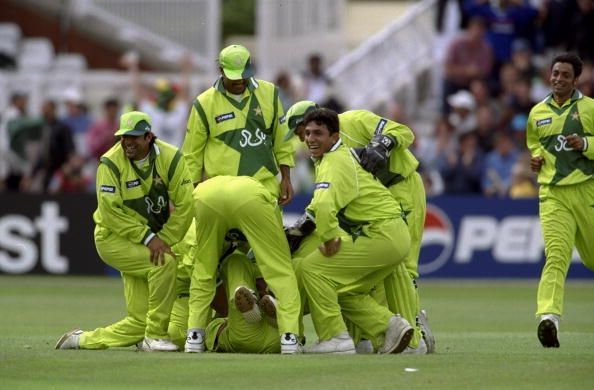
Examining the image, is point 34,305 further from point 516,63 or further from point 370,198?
point 516,63

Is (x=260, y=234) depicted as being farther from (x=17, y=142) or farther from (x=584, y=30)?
(x=584, y=30)

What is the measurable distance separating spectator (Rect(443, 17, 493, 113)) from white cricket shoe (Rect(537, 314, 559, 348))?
12812mm

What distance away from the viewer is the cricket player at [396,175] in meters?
12.5

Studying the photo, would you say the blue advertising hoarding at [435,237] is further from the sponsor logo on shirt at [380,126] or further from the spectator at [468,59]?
the sponsor logo on shirt at [380,126]

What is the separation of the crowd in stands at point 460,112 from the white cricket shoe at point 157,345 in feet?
36.6

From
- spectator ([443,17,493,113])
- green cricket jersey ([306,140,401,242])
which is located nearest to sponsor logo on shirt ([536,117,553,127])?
green cricket jersey ([306,140,401,242])

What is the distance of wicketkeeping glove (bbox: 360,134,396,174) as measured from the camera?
491 inches

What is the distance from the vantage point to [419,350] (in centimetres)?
1245

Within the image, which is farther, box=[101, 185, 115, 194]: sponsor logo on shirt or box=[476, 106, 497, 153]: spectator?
box=[476, 106, 497, 153]: spectator

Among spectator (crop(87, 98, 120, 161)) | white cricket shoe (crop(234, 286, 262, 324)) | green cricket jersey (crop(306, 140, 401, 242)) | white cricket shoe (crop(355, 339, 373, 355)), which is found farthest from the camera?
spectator (crop(87, 98, 120, 161))

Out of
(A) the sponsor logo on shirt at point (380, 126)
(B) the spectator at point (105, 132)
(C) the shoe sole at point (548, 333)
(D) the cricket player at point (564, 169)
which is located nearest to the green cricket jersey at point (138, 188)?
(A) the sponsor logo on shirt at point (380, 126)

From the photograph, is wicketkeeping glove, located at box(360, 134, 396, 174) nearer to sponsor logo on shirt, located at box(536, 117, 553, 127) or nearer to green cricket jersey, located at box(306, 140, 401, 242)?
green cricket jersey, located at box(306, 140, 401, 242)

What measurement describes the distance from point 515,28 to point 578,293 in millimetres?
6635

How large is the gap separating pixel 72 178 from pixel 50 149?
0.66m
